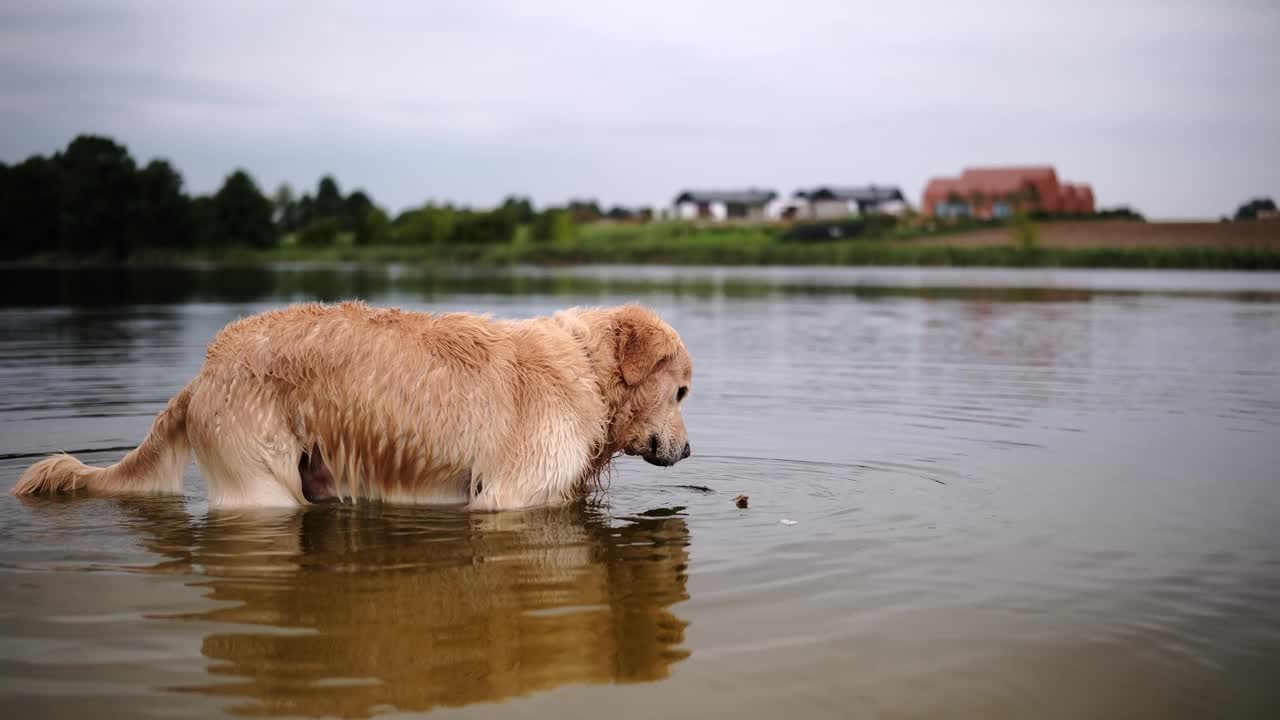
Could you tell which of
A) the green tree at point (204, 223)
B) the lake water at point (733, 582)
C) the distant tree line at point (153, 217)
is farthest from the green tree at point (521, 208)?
the lake water at point (733, 582)

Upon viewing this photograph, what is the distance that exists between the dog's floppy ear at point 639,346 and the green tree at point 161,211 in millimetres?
116422

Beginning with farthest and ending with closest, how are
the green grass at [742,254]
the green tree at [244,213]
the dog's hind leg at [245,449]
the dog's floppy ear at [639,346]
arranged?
the green tree at [244,213]
the green grass at [742,254]
the dog's floppy ear at [639,346]
the dog's hind leg at [245,449]

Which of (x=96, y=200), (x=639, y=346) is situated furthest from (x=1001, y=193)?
(x=639, y=346)

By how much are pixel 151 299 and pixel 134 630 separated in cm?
3780

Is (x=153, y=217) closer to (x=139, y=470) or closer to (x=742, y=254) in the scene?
(x=742, y=254)

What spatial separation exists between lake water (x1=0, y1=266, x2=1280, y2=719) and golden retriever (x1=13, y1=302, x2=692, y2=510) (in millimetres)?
287

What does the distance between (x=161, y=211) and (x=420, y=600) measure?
121 meters

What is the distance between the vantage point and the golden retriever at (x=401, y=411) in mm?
7516

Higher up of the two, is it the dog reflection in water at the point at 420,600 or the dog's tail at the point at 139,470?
the dog's tail at the point at 139,470

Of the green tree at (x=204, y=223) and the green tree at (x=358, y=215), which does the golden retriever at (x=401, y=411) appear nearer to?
the green tree at (x=204, y=223)

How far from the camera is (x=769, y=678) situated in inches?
206

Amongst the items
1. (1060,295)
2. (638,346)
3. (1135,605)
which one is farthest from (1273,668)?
Answer: (1060,295)

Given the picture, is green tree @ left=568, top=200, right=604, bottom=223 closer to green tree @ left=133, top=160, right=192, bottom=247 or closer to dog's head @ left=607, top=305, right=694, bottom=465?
green tree @ left=133, top=160, right=192, bottom=247

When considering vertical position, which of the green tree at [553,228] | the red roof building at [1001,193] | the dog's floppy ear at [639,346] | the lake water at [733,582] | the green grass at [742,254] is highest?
the red roof building at [1001,193]
